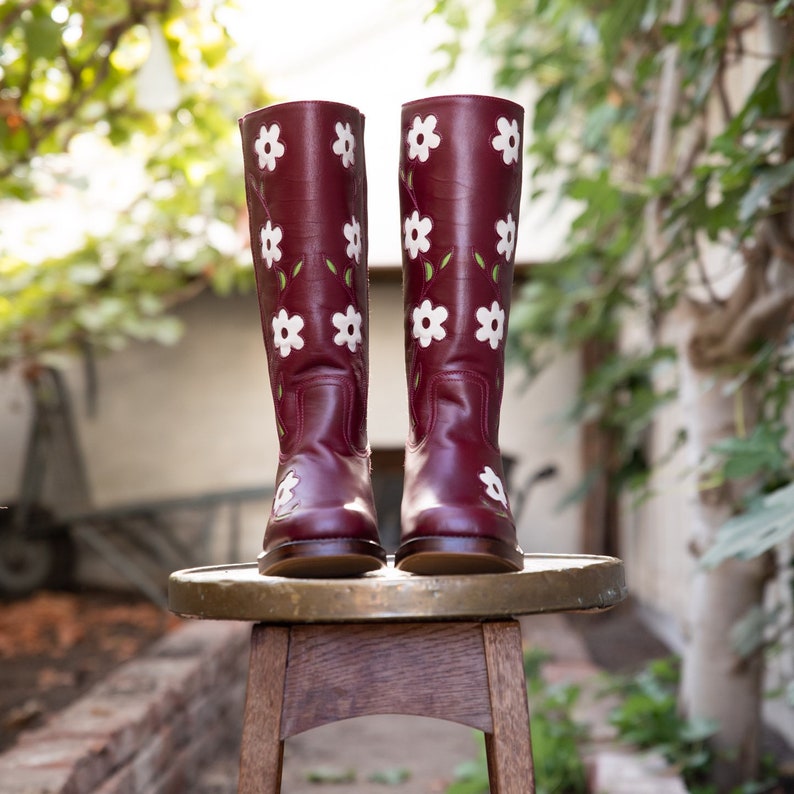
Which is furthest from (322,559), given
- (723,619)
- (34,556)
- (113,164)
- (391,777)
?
(34,556)

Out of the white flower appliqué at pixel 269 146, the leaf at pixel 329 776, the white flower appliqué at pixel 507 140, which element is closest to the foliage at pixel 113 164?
the white flower appliqué at pixel 269 146

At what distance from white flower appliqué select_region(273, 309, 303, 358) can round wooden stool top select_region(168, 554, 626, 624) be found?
228mm

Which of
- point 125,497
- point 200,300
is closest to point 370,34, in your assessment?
point 200,300

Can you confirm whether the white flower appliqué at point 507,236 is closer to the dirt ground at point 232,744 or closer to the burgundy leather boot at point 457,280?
the burgundy leather boot at point 457,280

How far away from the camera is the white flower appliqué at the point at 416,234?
975 mm

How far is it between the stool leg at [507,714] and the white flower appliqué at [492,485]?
12 cm

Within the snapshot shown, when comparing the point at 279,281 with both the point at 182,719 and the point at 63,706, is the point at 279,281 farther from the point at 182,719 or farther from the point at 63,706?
the point at 63,706

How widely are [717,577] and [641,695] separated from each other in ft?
1.29

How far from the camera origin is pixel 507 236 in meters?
0.99

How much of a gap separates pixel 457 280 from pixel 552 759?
57.6 inches

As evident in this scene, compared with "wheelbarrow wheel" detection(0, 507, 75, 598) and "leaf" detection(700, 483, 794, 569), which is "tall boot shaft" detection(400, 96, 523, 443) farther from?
"wheelbarrow wheel" detection(0, 507, 75, 598)

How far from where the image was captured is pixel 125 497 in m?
5.63

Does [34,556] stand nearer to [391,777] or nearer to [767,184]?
[391,777]

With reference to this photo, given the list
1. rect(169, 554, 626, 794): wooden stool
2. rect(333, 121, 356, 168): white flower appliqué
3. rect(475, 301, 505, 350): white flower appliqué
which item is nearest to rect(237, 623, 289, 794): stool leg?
rect(169, 554, 626, 794): wooden stool
